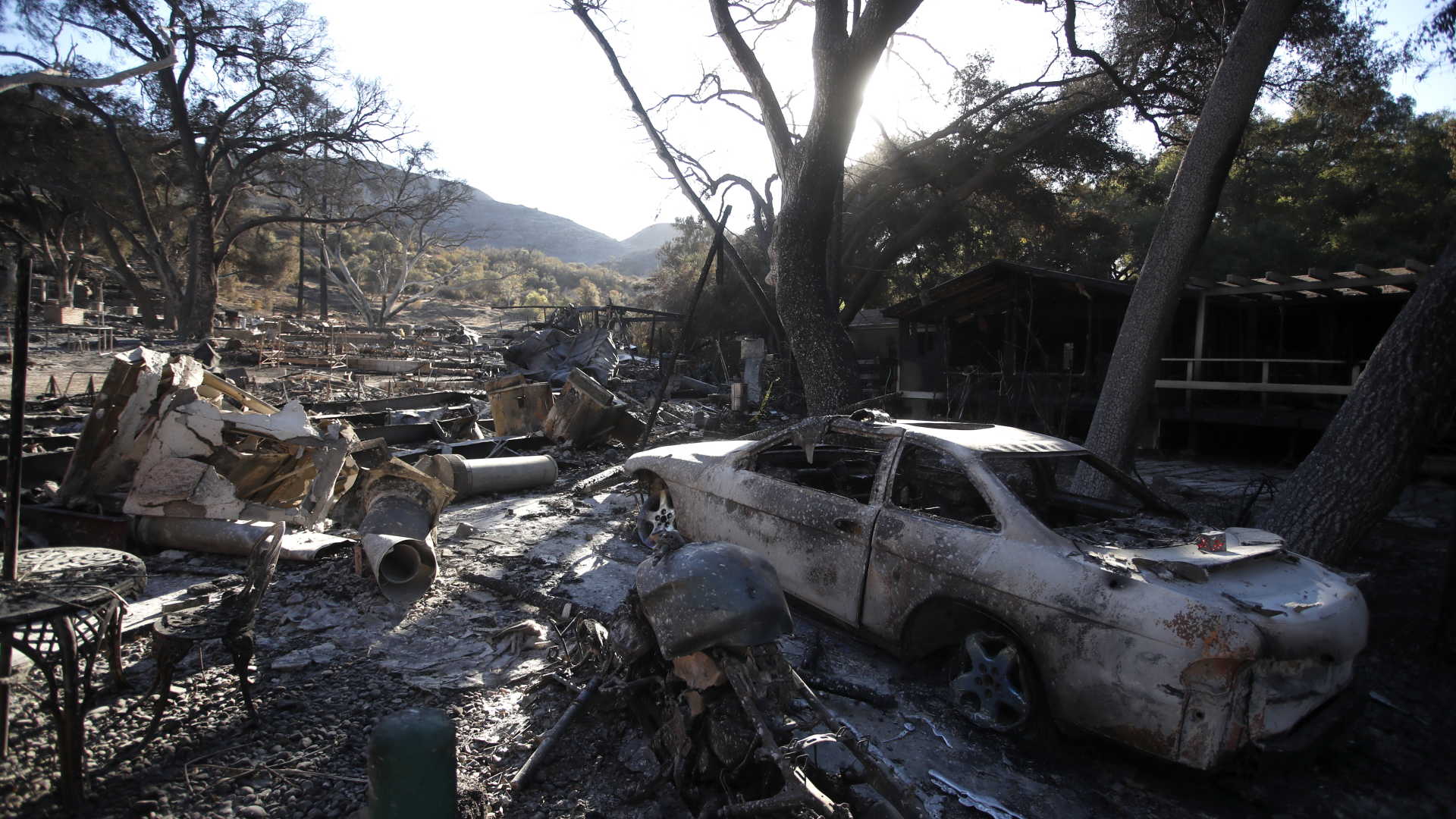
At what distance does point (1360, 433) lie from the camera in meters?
5.08

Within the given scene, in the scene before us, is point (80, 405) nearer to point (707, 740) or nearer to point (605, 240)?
point (707, 740)

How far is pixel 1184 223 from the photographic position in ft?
22.1

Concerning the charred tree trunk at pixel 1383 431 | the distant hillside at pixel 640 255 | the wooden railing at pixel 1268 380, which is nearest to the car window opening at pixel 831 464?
the charred tree trunk at pixel 1383 431

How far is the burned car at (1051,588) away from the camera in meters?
2.72

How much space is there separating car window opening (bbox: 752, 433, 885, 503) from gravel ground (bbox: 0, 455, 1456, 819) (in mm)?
953

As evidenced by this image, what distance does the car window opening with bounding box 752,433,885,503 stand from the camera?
Result: 193 inches

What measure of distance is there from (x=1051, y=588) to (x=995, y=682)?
0.57 metres

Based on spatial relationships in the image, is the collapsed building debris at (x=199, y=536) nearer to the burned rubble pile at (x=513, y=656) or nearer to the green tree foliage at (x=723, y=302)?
the burned rubble pile at (x=513, y=656)

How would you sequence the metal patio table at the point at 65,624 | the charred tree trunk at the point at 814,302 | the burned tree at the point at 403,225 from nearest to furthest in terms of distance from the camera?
the metal patio table at the point at 65,624 < the charred tree trunk at the point at 814,302 < the burned tree at the point at 403,225

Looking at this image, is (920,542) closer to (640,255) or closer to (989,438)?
(989,438)

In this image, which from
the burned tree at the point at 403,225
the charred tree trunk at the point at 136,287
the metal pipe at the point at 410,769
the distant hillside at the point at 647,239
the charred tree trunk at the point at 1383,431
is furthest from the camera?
the distant hillside at the point at 647,239

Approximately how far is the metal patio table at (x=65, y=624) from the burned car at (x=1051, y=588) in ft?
10.5

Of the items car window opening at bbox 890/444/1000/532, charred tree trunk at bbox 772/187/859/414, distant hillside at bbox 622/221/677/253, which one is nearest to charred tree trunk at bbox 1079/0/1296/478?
charred tree trunk at bbox 772/187/859/414

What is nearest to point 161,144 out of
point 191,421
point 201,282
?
point 201,282
